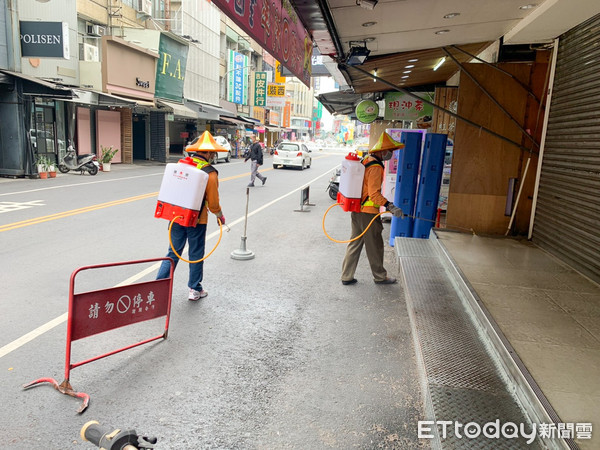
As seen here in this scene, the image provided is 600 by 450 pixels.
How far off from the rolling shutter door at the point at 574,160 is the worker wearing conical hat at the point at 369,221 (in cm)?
202

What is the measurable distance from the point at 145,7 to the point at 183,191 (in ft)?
91.1

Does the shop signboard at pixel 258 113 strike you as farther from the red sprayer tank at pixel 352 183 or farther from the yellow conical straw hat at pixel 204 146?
the yellow conical straw hat at pixel 204 146

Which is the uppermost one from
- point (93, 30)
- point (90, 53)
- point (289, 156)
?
point (93, 30)

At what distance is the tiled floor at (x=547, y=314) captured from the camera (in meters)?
2.79

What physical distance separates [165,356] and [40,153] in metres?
18.6

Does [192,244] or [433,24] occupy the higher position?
[433,24]

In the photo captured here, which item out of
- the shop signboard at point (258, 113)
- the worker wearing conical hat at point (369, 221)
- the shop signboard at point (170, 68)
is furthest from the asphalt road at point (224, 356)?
the shop signboard at point (258, 113)

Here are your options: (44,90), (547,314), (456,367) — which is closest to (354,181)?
(547,314)

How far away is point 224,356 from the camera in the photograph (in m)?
4.12

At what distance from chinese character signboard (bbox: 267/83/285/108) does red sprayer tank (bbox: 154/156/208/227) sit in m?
42.8

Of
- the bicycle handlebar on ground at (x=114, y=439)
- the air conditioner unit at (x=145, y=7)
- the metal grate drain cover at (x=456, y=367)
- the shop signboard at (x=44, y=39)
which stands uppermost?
the air conditioner unit at (x=145, y=7)

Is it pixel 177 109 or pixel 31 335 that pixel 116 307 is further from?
pixel 177 109

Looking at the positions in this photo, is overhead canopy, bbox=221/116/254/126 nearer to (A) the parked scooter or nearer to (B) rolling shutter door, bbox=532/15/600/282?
(A) the parked scooter

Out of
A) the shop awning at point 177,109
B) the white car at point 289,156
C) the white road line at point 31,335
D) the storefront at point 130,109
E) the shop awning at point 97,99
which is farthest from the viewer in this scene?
the white car at point 289,156
